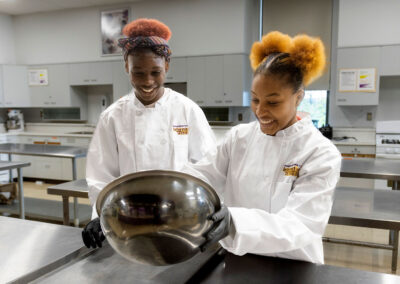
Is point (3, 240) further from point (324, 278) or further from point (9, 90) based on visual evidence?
point (9, 90)

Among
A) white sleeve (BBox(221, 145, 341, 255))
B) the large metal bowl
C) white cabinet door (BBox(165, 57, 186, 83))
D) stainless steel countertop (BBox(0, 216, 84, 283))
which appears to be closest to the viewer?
the large metal bowl

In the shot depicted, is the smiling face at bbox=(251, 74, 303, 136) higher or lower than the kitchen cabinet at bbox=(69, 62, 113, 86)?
lower

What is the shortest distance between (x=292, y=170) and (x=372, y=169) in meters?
1.92

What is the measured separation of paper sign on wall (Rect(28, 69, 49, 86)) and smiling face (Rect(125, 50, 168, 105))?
4.92 metres

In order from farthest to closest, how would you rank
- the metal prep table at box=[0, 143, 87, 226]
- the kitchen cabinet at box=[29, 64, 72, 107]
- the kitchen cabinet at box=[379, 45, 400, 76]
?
the kitchen cabinet at box=[29, 64, 72, 107]
the kitchen cabinet at box=[379, 45, 400, 76]
the metal prep table at box=[0, 143, 87, 226]

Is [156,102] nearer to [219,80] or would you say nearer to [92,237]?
[92,237]

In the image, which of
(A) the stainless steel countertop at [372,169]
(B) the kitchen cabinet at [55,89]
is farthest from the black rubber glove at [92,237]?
(B) the kitchen cabinet at [55,89]

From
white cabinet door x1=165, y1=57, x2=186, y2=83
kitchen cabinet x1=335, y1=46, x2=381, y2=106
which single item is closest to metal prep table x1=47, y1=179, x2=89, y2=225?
white cabinet door x1=165, y1=57, x2=186, y2=83

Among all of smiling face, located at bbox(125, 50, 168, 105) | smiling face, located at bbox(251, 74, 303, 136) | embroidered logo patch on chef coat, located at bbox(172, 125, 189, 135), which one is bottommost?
embroidered logo patch on chef coat, located at bbox(172, 125, 189, 135)

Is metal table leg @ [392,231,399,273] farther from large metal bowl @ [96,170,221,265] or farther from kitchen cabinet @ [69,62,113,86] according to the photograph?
kitchen cabinet @ [69,62,113,86]

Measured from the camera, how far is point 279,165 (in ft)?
3.32

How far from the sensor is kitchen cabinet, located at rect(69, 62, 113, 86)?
529cm

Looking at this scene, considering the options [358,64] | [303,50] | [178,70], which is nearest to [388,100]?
[358,64]

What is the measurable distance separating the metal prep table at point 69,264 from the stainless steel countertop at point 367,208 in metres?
1.16
